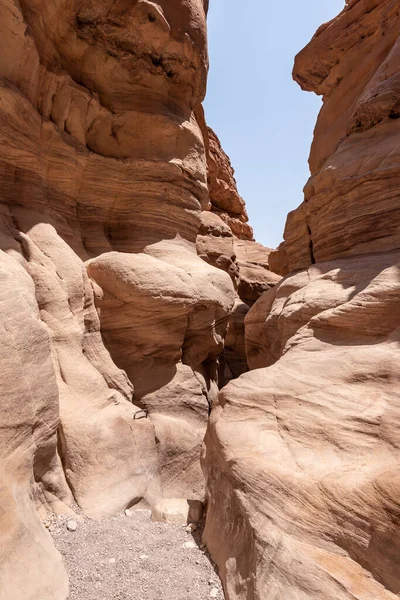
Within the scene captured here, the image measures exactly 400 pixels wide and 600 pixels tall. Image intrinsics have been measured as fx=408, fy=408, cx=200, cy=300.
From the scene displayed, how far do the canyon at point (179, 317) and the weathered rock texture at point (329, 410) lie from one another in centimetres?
2

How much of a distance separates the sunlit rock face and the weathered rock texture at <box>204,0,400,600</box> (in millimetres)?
1626

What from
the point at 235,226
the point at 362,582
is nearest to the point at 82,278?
the point at 362,582

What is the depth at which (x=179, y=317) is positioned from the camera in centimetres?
841

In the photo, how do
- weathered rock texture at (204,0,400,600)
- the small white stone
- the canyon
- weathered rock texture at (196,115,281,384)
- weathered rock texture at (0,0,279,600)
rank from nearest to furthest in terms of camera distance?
weathered rock texture at (204,0,400,600), the canyon, the small white stone, weathered rock texture at (0,0,279,600), weathered rock texture at (196,115,281,384)

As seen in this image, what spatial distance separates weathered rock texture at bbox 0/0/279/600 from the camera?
461 centimetres

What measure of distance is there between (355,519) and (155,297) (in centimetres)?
549

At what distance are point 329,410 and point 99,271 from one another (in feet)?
16.9

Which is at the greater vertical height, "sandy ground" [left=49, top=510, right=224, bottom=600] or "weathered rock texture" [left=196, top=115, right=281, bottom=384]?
"weathered rock texture" [left=196, top=115, right=281, bottom=384]

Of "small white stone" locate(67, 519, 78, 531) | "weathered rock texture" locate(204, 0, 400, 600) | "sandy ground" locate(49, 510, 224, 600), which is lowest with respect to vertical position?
"sandy ground" locate(49, 510, 224, 600)

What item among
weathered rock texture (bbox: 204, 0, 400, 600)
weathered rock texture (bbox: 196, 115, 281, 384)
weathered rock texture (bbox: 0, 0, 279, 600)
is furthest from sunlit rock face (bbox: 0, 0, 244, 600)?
weathered rock texture (bbox: 196, 115, 281, 384)

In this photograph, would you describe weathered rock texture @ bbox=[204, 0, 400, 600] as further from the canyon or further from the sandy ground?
the sandy ground

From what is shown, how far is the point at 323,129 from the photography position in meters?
11.1

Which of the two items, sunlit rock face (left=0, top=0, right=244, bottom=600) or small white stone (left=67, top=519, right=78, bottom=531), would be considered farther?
sunlit rock face (left=0, top=0, right=244, bottom=600)

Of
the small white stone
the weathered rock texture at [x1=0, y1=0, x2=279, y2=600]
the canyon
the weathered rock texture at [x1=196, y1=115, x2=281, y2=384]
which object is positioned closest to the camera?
the canyon
